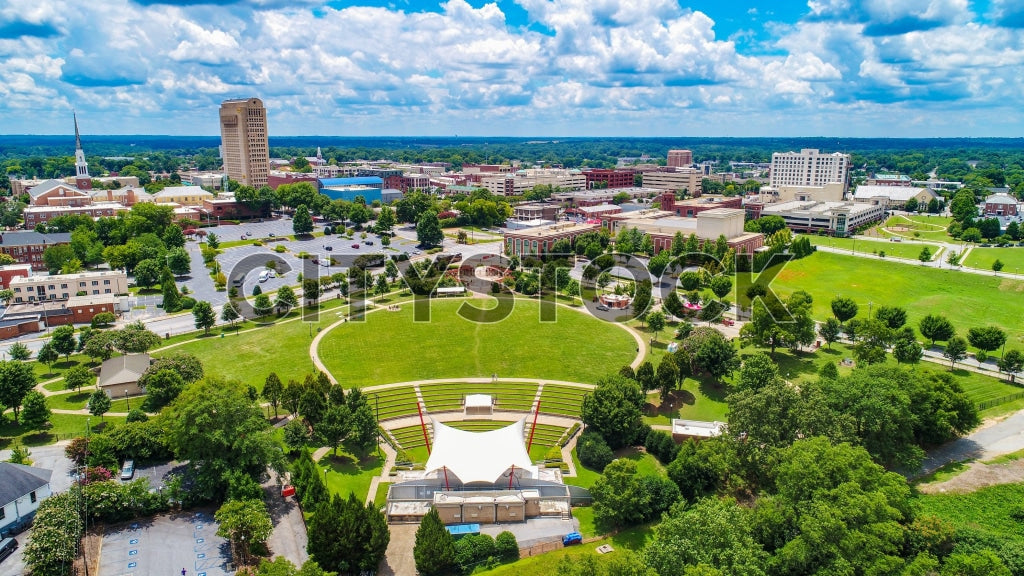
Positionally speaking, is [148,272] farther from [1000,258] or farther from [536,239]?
[1000,258]

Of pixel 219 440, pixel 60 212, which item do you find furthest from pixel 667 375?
pixel 60 212

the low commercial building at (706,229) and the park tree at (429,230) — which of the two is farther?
the park tree at (429,230)

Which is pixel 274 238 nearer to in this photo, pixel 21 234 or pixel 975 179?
pixel 21 234

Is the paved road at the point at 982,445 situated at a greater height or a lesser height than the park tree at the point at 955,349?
lesser

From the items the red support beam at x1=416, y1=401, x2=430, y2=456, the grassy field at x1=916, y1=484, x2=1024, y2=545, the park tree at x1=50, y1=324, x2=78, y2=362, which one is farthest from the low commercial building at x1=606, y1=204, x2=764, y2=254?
the park tree at x1=50, y1=324, x2=78, y2=362

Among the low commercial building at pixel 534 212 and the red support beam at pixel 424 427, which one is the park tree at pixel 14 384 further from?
the low commercial building at pixel 534 212

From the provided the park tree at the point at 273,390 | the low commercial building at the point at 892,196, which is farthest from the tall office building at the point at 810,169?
the park tree at the point at 273,390
